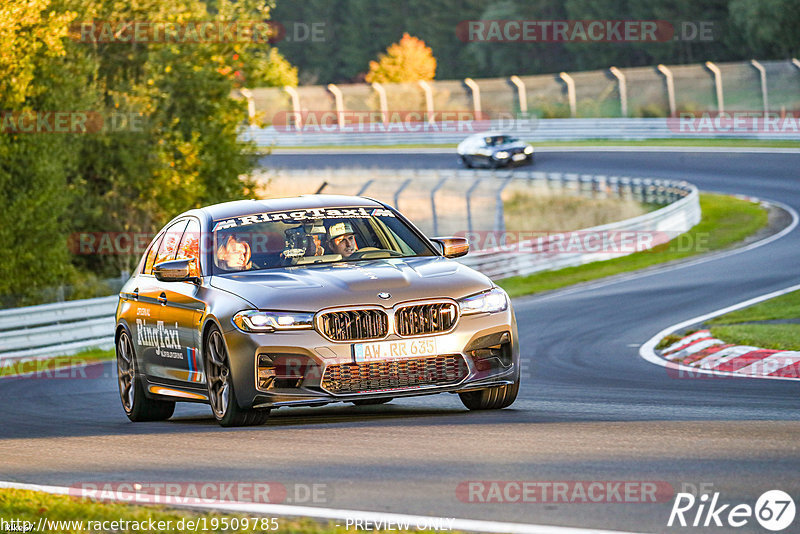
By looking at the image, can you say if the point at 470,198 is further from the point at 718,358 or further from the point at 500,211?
the point at 718,358

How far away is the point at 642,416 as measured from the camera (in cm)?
878

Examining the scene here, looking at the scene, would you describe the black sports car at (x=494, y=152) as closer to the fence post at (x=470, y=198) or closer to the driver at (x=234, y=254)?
the fence post at (x=470, y=198)

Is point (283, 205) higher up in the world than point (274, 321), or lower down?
higher up

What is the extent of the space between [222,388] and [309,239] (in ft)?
4.45

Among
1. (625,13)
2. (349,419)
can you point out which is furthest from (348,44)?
(349,419)

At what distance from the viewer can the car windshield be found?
972 cm

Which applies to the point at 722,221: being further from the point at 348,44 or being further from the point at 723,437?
the point at 348,44

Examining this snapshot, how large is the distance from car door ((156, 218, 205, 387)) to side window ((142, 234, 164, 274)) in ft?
2.06

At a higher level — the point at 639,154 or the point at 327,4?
the point at 327,4

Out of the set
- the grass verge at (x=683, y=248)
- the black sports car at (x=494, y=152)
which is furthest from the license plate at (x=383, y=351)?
the black sports car at (x=494, y=152)

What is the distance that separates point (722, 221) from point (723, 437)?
2627cm

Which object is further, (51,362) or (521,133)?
(521,133)

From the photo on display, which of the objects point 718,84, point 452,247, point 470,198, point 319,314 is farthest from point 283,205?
point 718,84

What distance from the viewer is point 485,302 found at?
356 inches
